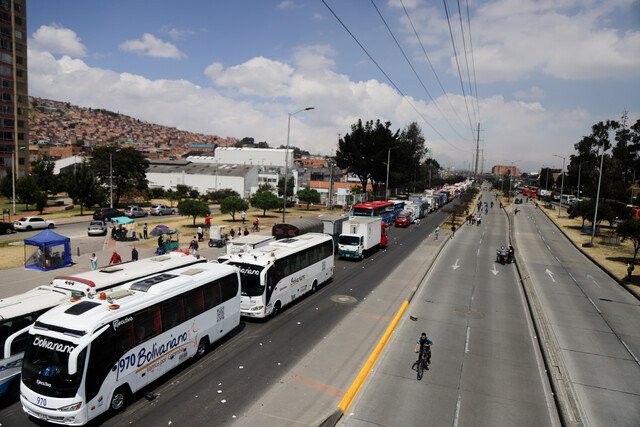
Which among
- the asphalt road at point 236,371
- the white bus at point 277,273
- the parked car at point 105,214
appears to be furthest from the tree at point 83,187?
the asphalt road at point 236,371

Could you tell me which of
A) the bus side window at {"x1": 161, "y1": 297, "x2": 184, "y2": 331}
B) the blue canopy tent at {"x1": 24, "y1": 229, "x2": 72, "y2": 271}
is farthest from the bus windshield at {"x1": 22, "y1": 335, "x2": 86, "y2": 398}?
the blue canopy tent at {"x1": 24, "y1": 229, "x2": 72, "y2": 271}

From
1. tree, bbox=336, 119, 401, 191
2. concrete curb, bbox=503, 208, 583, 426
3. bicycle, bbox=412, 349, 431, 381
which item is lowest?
concrete curb, bbox=503, 208, 583, 426

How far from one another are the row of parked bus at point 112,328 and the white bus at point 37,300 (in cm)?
3

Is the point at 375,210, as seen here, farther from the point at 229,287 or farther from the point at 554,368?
the point at 554,368

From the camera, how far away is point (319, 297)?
21906 mm

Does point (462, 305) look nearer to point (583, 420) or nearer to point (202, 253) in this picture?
point (583, 420)

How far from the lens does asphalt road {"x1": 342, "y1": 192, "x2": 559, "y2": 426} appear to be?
1110cm

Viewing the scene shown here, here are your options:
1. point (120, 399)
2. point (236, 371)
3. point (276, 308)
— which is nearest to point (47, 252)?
point (276, 308)

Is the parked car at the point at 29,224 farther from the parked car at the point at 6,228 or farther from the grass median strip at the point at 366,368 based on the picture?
the grass median strip at the point at 366,368

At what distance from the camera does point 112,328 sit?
10.3 metres

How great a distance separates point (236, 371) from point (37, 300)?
640cm

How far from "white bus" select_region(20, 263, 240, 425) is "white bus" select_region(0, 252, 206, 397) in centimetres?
142

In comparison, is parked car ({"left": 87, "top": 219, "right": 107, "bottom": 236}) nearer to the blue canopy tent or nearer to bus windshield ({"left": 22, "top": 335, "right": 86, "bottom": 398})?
the blue canopy tent

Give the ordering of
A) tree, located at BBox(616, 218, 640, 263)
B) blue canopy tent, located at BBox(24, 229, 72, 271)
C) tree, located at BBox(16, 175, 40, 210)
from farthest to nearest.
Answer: tree, located at BBox(16, 175, 40, 210) → tree, located at BBox(616, 218, 640, 263) → blue canopy tent, located at BBox(24, 229, 72, 271)
